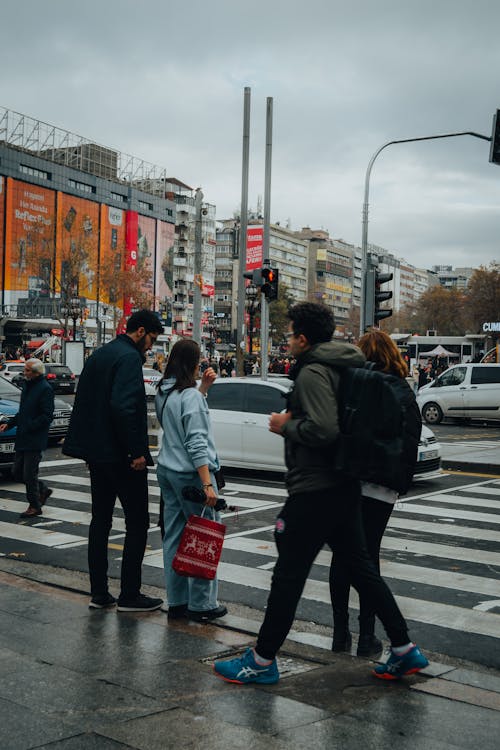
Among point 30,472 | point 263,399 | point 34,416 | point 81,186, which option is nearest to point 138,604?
point 30,472

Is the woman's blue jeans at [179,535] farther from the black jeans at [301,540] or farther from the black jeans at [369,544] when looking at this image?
the black jeans at [301,540]

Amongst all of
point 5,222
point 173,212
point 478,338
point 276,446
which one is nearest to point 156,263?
point 173,212

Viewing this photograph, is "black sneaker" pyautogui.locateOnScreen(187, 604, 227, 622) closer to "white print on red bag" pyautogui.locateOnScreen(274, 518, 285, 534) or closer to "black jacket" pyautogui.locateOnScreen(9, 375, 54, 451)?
"white print on red bag" pyautogui.locateOnScreen(274, 518, 285, 534)

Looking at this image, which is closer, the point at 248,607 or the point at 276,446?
the point at 248,607

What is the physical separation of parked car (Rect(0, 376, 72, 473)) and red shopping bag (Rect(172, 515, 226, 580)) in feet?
25.8

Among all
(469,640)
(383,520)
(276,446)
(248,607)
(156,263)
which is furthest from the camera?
(156,263)

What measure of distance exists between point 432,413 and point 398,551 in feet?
64.0

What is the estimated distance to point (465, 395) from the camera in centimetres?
2678

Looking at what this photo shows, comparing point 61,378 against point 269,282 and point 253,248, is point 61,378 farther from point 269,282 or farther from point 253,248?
point 269,282

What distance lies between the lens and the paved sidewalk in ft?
12.3

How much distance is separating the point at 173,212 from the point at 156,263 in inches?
390

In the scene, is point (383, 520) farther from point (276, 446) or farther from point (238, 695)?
point (276, 446)

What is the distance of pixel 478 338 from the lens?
69812 millimetres

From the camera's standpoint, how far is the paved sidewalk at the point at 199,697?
3734 millimetres
